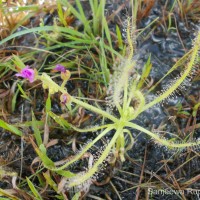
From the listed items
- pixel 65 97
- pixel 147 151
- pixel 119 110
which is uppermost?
pixel 65 97

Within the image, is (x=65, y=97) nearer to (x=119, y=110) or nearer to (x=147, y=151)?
(x=119, y=110)

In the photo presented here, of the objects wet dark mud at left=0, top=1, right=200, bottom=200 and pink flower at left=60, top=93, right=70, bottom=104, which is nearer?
pink flower at left=60, top=93, right=70, bottom=104

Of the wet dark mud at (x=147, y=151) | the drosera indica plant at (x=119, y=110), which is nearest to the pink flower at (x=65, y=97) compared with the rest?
the drosera indica plant at (x=119, y=110)

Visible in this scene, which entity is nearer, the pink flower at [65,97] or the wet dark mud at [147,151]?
the pink flower at [65,97]

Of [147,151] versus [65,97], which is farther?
[147,151]

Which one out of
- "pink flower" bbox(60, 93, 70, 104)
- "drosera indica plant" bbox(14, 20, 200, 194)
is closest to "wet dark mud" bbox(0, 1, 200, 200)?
"drosera indica plant" bbox(14, 20, 200, 194)

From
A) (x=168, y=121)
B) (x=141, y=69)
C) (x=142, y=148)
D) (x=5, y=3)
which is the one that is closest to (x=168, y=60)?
(x=141, y=69)

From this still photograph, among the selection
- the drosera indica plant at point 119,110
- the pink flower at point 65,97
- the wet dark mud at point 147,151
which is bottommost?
the wet dark mud at point 147,151

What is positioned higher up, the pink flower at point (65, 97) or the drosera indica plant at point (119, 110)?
the pink flower at point (65, 97)

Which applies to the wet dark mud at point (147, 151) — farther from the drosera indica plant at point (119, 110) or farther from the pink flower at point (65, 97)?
the pink flower at point (65, 97)

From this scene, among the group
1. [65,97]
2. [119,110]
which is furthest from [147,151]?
[65,97]

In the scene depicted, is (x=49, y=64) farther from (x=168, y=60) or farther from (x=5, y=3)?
(x=168, y=60)

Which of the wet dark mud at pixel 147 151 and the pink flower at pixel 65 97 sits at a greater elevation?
the pink flower at pixel 65 97

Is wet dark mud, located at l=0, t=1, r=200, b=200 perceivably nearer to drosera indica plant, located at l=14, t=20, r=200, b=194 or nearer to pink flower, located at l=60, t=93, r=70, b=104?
drosera indica plant, located at l=14, t=20, r=200, b=194
